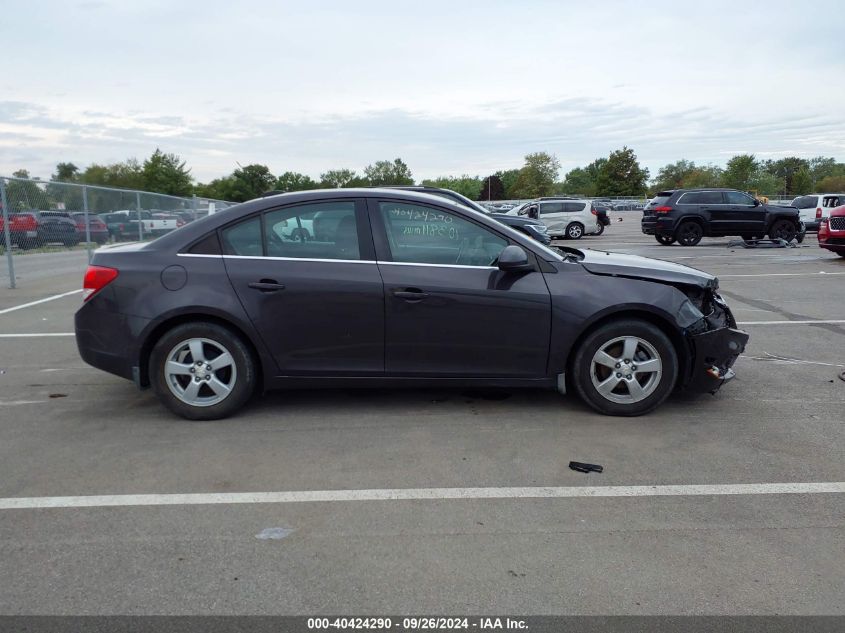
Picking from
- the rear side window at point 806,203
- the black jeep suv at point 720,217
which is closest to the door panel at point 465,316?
the black jeep suv at point 720,217

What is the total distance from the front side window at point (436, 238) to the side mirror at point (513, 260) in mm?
155

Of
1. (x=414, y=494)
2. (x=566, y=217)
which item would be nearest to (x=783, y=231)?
(x=566, y=217)

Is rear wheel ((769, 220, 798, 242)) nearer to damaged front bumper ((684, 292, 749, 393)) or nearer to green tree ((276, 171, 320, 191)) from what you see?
damaged front bumper ((684, 292, 749, 393))

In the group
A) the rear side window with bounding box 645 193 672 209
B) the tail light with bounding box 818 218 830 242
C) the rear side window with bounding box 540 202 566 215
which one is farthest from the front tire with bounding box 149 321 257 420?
the rear side window with bounding box 540 202 566 215

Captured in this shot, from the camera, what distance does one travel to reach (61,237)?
14.0m

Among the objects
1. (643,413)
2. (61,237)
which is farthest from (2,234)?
(643,413)

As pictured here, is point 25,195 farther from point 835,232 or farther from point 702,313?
point 835,232

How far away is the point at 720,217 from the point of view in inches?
894

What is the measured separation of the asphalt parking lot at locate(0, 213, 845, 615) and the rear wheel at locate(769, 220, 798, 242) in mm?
18540

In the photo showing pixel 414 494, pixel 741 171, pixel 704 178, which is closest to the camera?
pixel 414 494

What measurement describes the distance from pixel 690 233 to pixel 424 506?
2155 cm

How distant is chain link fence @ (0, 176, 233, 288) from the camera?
41.6ft

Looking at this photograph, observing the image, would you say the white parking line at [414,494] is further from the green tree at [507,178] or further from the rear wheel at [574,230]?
the green tree at [507,178]

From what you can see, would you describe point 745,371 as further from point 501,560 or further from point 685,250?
point 685,250
